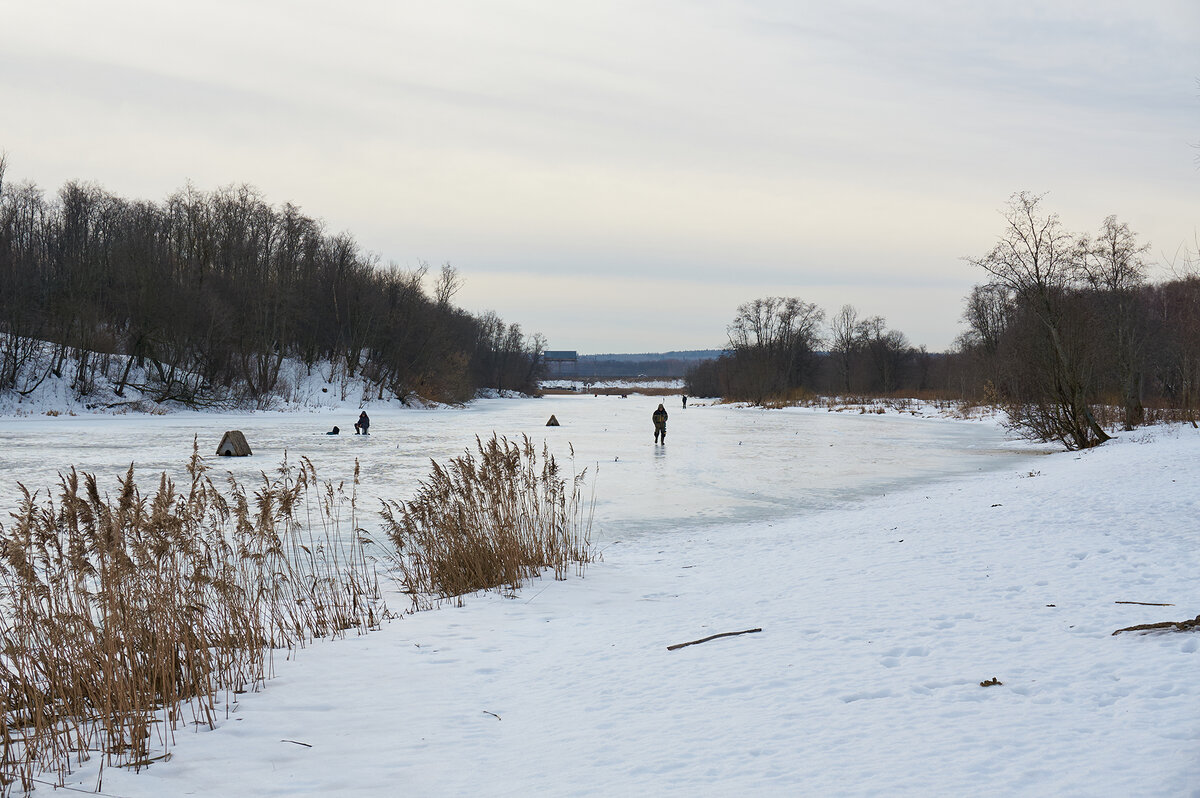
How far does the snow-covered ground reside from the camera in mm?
3674

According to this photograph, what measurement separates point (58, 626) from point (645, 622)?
4067 millimetres

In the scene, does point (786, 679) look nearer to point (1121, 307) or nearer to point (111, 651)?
point (111, 651)

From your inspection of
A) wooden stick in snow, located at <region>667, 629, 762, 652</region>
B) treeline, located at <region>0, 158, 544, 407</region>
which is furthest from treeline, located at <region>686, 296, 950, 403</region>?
wooden stick in snow, located at <region>667, 629, 762, 652</region>

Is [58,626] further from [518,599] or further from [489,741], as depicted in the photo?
[518,599]

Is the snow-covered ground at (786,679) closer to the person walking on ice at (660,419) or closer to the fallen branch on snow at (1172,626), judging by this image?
the fallen branch on snow at (1172,626)

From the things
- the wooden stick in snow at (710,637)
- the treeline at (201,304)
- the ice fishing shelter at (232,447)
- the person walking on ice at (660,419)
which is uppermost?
the treeline at (201,304)

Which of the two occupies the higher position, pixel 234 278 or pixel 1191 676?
pixel 234 278

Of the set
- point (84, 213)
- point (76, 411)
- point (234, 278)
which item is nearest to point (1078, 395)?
point (76, 411)

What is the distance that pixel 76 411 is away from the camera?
145 feet

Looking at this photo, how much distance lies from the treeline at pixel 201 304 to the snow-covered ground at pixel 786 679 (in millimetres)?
46878

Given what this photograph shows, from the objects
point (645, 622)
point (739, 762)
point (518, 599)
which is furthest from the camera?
point (518, 599)

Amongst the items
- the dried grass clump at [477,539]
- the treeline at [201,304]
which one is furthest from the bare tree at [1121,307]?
the treeline at [201,304]

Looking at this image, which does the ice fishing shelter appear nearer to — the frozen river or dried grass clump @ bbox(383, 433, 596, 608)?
the frozen river

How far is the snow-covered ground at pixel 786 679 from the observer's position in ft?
12.1
